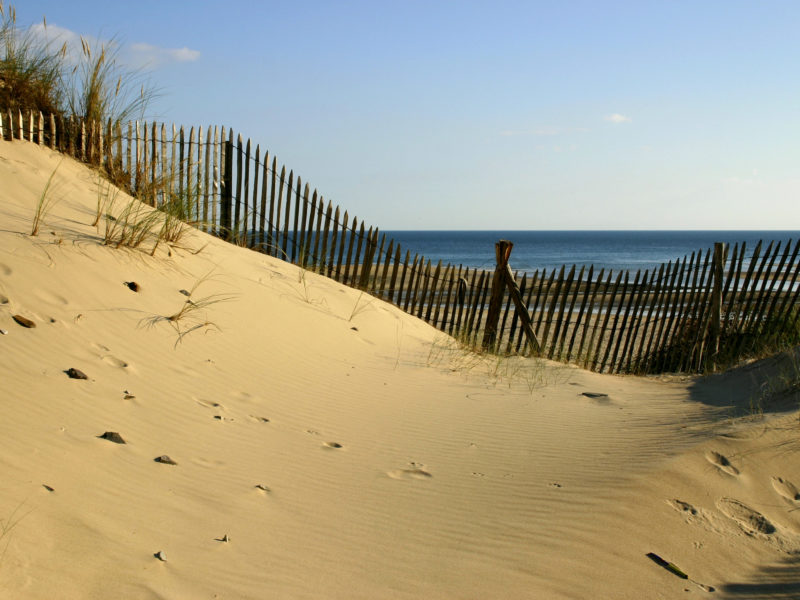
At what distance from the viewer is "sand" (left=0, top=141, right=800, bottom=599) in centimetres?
265

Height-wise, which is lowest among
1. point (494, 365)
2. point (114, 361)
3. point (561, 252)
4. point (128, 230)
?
point (561, 252)

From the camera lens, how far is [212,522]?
2934mm

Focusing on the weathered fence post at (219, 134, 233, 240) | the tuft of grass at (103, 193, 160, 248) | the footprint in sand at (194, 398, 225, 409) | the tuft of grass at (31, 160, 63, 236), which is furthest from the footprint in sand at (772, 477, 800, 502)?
the weathered fence post at (219, 134, 233, 240)

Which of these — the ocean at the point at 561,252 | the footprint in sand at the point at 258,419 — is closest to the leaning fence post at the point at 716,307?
the ocean at the point at 561,252

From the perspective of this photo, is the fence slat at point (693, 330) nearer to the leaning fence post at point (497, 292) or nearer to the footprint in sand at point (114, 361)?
the leaning fence post at point (497, 292)

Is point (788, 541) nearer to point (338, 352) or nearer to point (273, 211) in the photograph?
point (338, 352)

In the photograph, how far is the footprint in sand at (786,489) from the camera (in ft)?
11.6

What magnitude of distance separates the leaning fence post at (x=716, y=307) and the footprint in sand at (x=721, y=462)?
5306mm

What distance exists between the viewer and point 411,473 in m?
3.82

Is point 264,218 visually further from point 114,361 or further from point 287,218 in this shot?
point 114,361

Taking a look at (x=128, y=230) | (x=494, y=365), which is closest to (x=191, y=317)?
(x=128, y=230)

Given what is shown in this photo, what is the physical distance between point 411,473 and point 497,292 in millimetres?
5171

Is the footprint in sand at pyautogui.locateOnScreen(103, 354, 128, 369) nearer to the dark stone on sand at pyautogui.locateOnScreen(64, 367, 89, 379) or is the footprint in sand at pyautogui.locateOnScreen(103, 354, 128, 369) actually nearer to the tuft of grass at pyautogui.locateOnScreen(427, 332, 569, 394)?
the dark stone on sand at pyautogui.locateOnScreen(64, 367, 89, 379)

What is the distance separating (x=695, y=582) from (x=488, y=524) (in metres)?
0.95
